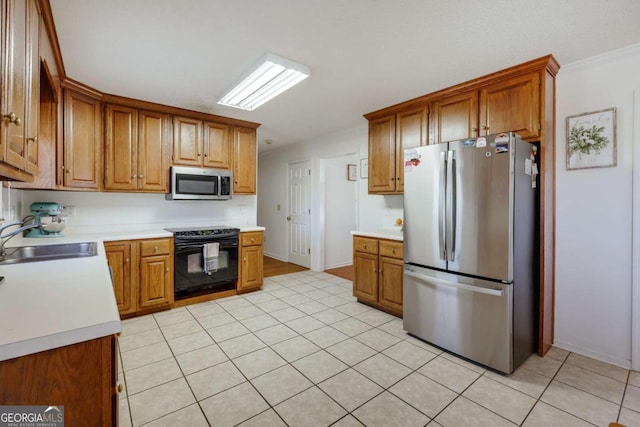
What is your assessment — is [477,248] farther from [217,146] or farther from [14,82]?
[217,146]

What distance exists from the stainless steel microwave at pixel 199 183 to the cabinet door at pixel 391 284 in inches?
86.7

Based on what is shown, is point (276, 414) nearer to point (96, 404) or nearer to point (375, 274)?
point (96, 404)

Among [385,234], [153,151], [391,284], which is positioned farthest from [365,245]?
[153,151]

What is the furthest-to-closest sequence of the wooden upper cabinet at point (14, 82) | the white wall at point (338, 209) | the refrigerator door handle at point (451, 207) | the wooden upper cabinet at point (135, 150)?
the white wall at point (338, 209), the wooden upper cabinet at point (135, 150), the refrigerator door handle at point (451, 207), the wooden upper cabinet at point (14, 82)

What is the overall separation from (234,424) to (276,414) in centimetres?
23

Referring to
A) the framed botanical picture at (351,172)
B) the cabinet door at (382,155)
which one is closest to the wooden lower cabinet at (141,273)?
the cabinet door at (382,155)

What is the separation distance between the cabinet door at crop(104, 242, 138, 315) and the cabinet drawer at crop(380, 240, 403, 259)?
8.63 feet

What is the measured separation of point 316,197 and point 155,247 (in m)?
2.69

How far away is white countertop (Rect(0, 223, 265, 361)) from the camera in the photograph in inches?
30.8

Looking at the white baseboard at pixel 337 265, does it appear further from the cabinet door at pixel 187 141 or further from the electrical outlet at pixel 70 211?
the electrical outlet at pixel 70 211

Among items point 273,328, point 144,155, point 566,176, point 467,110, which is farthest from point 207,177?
point 566,176

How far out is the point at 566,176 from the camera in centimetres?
243

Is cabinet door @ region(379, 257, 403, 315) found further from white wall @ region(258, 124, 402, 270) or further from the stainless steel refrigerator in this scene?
white wall @ region(258, 124, 402, 270)

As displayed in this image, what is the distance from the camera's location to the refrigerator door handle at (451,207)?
2.30 m
